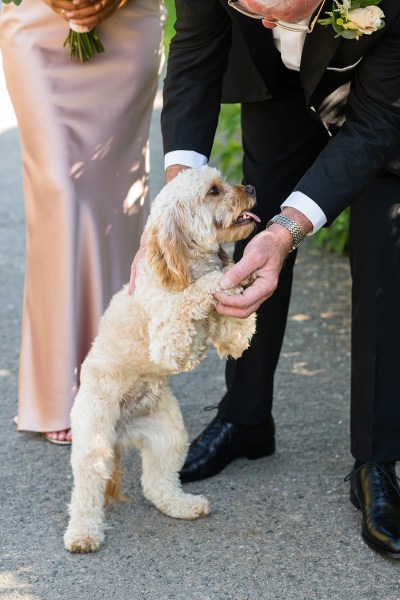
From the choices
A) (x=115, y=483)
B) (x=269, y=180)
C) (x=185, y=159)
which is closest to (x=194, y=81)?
(x=185, y=159)

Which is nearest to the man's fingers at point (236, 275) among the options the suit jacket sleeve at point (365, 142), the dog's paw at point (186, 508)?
the suit jacket sleeve at point (365, 142)

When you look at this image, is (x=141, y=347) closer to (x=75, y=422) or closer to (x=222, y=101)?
(x=75, y=422)

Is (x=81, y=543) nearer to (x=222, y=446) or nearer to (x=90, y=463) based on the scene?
(x=90, y=463)

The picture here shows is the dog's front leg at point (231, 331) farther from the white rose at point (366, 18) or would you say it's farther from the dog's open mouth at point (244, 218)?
the white rose at point (366, 18)

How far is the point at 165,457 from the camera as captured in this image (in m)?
3.63

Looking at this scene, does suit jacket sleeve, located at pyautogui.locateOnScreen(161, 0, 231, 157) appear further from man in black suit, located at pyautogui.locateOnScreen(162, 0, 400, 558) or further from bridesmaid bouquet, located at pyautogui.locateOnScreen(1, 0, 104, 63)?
bridesmaid bouquet, located at pyautogui.locateOnScreen(1, 0, 104, 63)

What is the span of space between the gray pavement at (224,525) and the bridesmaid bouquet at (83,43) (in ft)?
5.74

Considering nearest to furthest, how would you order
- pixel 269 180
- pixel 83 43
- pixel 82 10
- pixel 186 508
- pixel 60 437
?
pixel 186 508 → pixel 269 180 → pixel 82 10 → pixel 83 43 → pixel 60 437

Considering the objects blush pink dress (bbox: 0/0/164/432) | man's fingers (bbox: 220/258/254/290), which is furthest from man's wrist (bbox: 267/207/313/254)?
blush pink dress (bbox: 0/0/164/432)

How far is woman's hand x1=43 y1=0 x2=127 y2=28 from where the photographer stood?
3941mm

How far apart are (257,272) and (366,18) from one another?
35.2 inches

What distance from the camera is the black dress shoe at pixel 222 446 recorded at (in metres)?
3.98

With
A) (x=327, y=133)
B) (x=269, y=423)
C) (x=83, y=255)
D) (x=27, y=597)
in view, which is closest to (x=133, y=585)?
(x=27, y=597)

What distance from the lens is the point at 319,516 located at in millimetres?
3682
